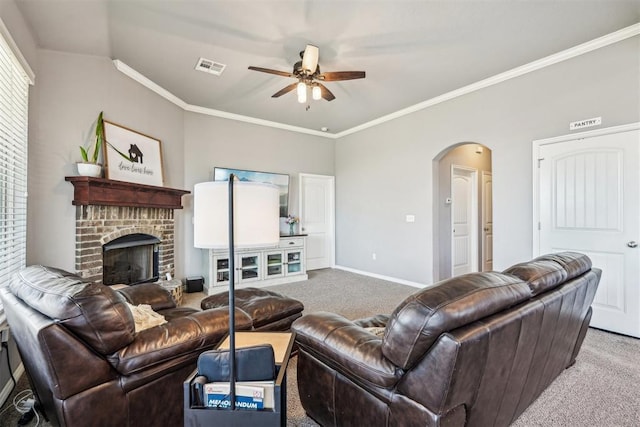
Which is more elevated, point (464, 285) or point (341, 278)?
point (464, 285)

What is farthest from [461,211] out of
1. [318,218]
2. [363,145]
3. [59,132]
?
Answer: [59,132]

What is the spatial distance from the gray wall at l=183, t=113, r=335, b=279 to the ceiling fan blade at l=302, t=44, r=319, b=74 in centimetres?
251

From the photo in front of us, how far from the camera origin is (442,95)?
4.25 metres

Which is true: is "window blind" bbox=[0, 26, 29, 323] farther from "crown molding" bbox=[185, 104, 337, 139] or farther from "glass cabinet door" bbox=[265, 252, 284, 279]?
"glass cabinet door" bbox=[265, 252, 284, 279]

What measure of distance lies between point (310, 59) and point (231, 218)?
2.45m

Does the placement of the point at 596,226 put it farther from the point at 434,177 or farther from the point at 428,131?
the point at 428,131

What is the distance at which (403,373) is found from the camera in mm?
1132

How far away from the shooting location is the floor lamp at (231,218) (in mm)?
997

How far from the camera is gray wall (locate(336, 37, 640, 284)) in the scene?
2.97 meters

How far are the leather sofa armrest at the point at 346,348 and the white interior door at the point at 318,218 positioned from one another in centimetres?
437

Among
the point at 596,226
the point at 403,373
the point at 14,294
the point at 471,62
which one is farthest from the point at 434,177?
the point at 14,294

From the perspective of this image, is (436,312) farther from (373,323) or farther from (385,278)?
(385,278)

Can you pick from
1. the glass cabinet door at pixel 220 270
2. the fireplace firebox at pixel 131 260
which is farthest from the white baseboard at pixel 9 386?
the glass cabinet door at pixel 220 270

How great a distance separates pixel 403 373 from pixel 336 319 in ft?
1.63
